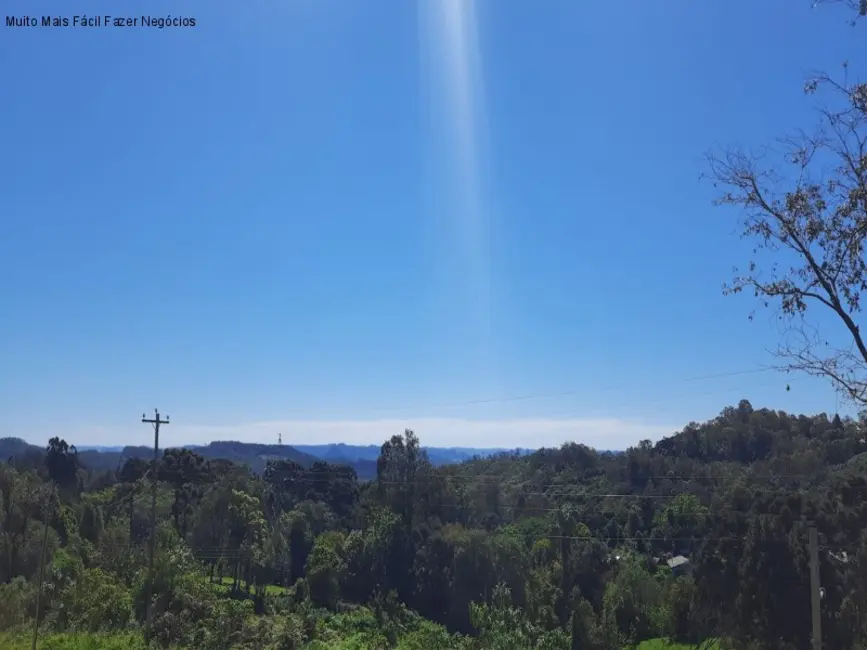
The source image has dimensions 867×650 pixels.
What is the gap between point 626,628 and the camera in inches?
1298

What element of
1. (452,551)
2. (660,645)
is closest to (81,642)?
(452,551)

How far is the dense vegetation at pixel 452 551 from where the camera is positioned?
2508 cm

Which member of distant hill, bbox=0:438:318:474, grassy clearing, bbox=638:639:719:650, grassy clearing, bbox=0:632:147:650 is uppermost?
distant hill, bbox=0:438:318:474

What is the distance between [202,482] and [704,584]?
33.5 m

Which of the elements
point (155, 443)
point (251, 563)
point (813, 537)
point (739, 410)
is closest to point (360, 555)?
point (251, 563)

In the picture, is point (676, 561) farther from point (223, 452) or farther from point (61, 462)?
point (223, 452)

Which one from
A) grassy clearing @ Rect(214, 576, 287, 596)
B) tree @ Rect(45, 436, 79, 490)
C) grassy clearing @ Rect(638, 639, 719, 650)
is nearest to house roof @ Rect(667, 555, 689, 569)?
grassy clearing @ Rect(638, 639, 719, 650)

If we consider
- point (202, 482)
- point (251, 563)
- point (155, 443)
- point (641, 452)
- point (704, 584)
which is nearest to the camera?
point (155, 443)

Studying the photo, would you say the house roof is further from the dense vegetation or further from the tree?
the tree

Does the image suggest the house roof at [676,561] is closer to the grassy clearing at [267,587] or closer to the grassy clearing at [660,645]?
the grassy clearing at [660,645]

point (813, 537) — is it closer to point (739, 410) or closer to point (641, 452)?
point (641, 452)

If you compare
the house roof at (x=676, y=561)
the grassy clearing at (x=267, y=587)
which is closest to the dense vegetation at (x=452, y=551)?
the grassy clearing at (x=267, y=587)

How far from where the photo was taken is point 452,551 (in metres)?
39.8

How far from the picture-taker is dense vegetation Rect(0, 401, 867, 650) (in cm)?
2508
